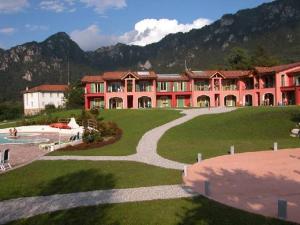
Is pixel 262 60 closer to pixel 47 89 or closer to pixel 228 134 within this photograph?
pixel 47 89

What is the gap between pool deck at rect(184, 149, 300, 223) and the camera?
13547 mm

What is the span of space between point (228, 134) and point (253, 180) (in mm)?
17245

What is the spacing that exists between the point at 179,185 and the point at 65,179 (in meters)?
5.02

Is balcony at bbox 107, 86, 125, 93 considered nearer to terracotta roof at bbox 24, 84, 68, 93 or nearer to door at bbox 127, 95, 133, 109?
door at bbox 127, 95, 133, 109

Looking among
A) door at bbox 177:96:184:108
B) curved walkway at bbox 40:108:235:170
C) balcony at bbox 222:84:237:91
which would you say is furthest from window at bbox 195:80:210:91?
curved walkway at bbox 40:108:235:170

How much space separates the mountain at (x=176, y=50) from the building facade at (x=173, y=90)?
56332 mm

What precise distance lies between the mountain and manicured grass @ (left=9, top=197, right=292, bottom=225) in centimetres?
11376

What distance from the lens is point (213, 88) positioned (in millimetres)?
69562

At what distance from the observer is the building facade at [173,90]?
223 feet

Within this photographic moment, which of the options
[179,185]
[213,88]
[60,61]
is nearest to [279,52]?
[213,88]

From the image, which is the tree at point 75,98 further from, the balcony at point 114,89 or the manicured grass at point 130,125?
the manicured grass at point 130,125

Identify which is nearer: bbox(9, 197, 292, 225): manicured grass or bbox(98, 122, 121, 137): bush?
bbox(9, 197, 292, 225): manicured grass

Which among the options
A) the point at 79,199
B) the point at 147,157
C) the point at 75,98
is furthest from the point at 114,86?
A: the point at 79,199

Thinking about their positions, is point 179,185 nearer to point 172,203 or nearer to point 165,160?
point 172,203
